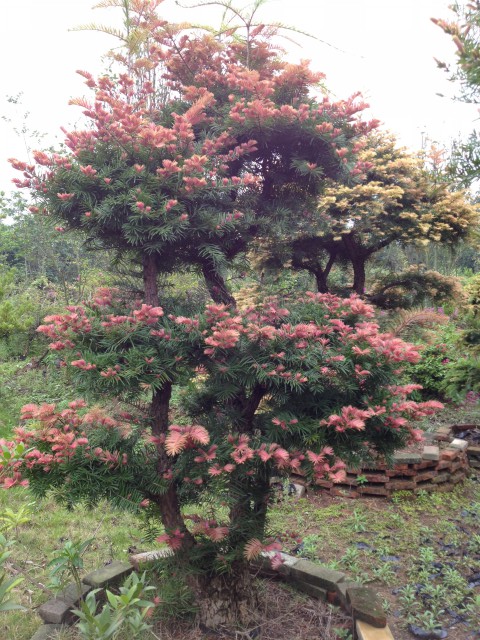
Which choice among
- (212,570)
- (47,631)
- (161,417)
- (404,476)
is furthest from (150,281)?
(404,476)

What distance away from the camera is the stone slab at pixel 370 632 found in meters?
2.11

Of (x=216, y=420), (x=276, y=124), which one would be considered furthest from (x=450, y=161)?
(x=216, y=420)

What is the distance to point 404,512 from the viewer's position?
13.0 feet

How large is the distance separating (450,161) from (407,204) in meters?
3.67

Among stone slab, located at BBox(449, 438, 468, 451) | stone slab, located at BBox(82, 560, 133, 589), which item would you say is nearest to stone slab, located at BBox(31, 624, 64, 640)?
stone slab, located at BBox(82, 560, 133, 589)

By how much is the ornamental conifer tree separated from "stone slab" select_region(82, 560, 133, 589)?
56 cm

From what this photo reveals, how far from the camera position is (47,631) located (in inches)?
90.1

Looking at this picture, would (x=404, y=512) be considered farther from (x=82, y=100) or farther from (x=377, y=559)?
(x=82, y=100)

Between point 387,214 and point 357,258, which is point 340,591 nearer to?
point 387,214

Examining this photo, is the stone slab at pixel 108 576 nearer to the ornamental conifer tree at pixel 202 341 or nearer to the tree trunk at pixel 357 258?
the ornamental conifer tree at pixel 202 341

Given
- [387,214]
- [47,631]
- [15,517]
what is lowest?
[47,631]

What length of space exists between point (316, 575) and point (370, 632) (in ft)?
1.58

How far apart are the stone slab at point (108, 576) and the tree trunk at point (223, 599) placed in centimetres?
55

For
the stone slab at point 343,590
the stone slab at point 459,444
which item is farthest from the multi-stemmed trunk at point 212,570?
the stone slab at point 459,444
